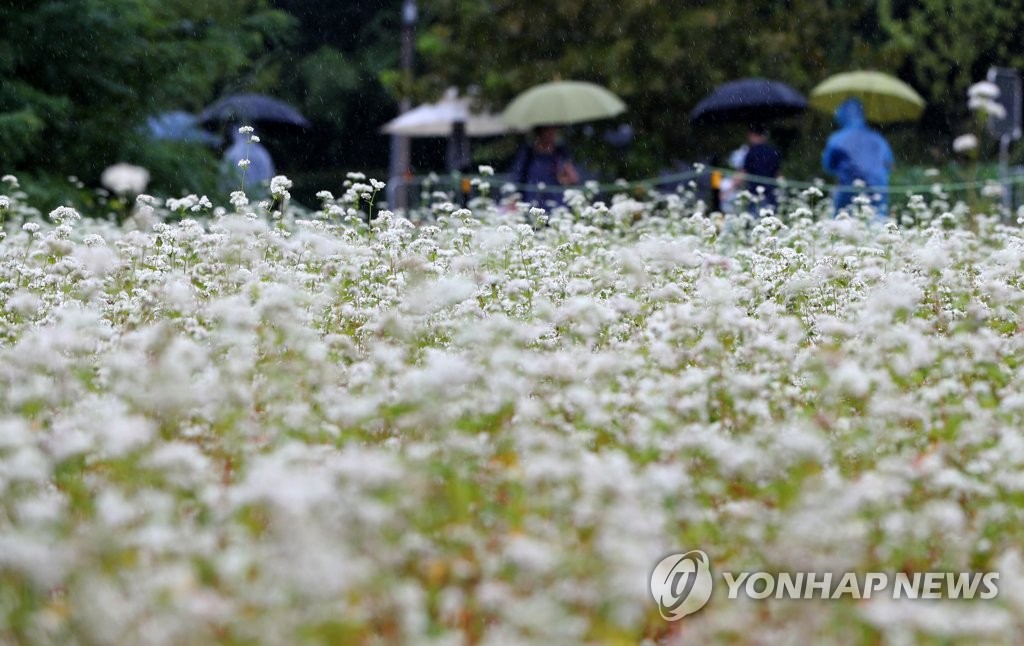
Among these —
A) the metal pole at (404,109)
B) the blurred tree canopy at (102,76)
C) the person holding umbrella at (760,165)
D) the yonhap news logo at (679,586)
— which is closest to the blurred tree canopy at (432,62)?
the blurred tree canopy at (102,76)

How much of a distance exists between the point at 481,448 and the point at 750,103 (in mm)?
12510

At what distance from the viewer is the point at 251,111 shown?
1817 cm

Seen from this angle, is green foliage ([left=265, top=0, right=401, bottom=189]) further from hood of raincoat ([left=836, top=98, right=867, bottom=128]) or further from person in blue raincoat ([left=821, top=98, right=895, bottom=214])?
person in blue raincoat ([left=821, top=98, right=895, bottom=214])

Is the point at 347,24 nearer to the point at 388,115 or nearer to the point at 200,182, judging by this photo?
the point at 388,115

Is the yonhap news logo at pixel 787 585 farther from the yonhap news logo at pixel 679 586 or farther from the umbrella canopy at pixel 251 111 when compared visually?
the umbrella canopy at pixel 251 111

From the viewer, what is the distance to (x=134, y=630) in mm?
2451

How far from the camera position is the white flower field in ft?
8.47

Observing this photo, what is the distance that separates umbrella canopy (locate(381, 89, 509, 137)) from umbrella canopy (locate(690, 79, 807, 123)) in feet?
16.6

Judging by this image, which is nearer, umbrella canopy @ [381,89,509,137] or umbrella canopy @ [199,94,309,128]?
umbrella canopy @ [199,94,309,128]

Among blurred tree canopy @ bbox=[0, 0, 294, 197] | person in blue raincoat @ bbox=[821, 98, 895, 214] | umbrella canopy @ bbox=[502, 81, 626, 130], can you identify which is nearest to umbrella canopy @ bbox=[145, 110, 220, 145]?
blurred tree canopy @ bbox=[0, 0, 294, 197]

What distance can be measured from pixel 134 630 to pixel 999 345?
358 cm

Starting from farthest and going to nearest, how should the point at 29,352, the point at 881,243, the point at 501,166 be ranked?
the point at 501,166
the point at 881,243
the point at 29,352

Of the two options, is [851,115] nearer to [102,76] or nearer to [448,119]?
[102,76]

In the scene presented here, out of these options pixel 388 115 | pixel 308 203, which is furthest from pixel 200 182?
pixel 388 115
